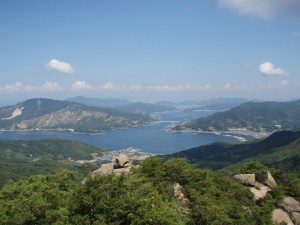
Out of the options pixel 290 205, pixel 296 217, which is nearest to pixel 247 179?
pixel 290 205

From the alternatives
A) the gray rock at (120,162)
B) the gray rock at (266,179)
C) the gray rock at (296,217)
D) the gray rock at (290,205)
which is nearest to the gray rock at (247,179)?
the gray rock at (266,179)

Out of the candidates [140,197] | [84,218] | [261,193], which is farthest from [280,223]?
[84,218]

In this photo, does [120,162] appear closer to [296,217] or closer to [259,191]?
[259,191]

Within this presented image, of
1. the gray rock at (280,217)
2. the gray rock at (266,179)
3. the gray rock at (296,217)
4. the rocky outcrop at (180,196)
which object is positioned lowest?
the gray rock at (296,217)

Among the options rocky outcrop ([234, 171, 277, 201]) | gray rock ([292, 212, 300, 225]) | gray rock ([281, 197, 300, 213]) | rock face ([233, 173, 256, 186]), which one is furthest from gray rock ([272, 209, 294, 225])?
rock face ([233, 173, 256, 186])

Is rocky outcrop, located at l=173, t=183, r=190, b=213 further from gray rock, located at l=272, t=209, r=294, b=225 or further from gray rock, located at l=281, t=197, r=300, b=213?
gray rock, located at l=281, t=197, r=300, b=213

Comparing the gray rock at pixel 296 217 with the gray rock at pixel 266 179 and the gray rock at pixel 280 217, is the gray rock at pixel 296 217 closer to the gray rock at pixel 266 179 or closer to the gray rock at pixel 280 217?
the gray rock at pixel 280 217
